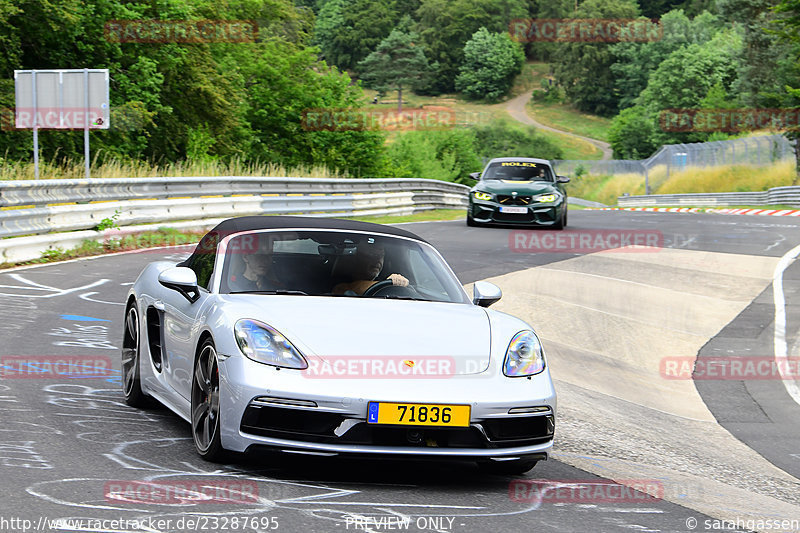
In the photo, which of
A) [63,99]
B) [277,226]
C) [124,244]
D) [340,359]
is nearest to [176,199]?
[124,244]

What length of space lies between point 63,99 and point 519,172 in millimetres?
10027

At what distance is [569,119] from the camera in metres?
162

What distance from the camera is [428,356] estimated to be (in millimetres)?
A: 5430

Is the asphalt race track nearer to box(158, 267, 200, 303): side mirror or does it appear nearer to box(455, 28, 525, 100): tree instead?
box(158, 267, 200, 303): side mirror

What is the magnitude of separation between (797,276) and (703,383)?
7150 millimetres

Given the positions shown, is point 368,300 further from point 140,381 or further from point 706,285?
point 706,285

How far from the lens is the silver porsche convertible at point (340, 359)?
5.13 metres

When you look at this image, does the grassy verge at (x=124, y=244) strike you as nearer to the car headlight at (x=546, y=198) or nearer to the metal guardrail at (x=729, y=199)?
the car headlight at (x=546, y=198)

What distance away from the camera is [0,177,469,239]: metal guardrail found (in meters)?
15.4

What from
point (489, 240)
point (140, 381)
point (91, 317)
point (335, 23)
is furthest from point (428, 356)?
point (335, 23)

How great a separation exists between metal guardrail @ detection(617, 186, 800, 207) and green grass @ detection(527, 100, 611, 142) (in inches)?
3532

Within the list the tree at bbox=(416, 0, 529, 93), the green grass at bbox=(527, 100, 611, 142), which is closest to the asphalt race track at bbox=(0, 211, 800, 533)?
the green grass at bbox=(527, 100, 611, 142)

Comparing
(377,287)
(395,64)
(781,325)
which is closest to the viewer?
(377,287)

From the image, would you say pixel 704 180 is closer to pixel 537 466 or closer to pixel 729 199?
pixel 729 199
